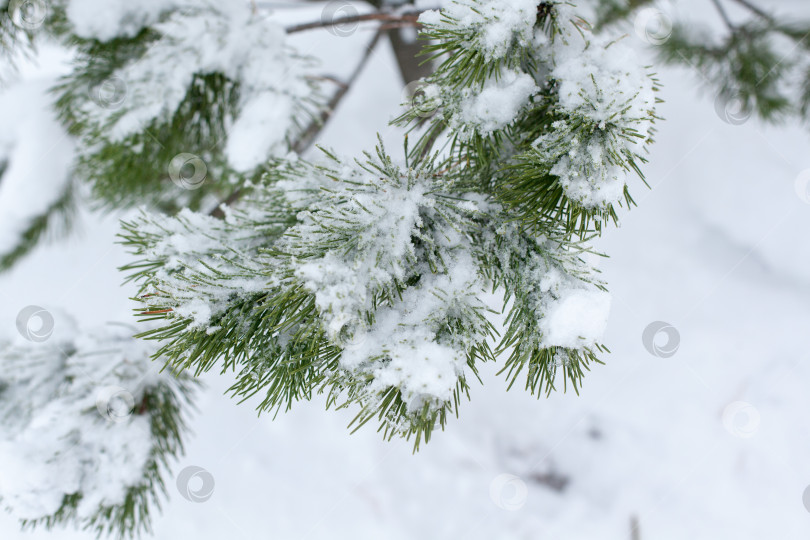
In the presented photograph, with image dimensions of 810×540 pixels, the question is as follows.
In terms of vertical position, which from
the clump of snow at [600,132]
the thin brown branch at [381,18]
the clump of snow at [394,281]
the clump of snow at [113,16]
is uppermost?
the thin brown branch at [381,18]

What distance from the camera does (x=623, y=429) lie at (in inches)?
67.6

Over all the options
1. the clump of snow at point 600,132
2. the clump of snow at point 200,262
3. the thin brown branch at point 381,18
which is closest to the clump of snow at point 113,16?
the thin brown branch at point 381,18

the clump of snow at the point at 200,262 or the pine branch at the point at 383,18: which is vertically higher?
the pine branch at the point at 383,18

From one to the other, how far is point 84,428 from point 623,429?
1589 millimetres

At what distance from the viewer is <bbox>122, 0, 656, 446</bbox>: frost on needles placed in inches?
16.6

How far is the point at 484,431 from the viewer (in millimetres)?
1785

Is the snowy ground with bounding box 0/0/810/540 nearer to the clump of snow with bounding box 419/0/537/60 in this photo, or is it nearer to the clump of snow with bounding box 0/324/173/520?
the clump of snow with bounding box 0/324/173/520

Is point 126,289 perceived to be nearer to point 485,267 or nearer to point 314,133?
point 314,133

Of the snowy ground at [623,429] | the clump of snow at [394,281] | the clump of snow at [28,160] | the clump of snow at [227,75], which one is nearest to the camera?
the clump of snow at [394,281]

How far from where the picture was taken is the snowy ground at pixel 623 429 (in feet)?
5.33

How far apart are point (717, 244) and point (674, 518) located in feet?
3.37

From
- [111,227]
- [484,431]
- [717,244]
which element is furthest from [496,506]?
[111,227]

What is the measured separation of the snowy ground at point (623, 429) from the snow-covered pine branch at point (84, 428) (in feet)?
3.13

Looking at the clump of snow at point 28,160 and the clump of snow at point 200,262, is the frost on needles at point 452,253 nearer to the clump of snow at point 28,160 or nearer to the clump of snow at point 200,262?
the clump of snow at point 200,262
